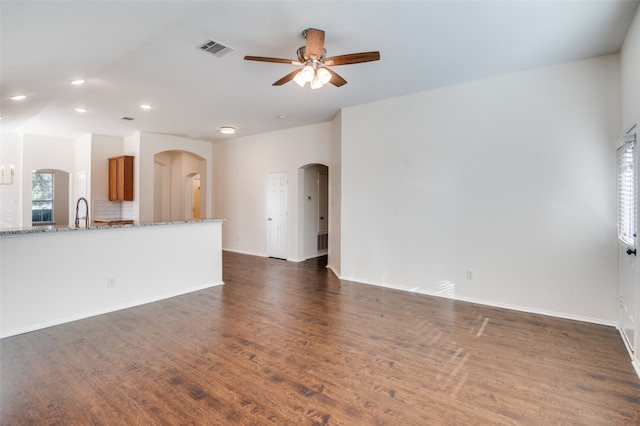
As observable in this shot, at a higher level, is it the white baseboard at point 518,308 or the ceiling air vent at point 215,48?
the ceiling air vent at point 215,48

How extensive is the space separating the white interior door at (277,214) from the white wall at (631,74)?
18.3ft

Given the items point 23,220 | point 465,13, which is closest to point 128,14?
point 465,13

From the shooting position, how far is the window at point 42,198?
9125mm

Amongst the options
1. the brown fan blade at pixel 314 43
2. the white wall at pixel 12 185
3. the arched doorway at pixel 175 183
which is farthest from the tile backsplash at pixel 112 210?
the brown fan blade at pixel 314 43

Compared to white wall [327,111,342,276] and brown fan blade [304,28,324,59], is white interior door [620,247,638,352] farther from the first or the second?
white wall [327,111,342,276]

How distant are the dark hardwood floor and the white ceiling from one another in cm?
261

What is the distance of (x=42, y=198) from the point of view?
930 cm

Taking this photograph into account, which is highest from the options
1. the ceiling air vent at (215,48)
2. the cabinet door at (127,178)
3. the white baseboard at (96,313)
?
the ceiling air vent at (215,48)

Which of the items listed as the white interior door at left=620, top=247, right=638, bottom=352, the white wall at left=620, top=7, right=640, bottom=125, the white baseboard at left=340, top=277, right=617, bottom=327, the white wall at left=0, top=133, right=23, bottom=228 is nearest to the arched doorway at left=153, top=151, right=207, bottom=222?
the white wall at left=0, top=133, right=23, bottom=228

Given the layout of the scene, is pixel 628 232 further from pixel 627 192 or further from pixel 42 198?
pixel 42 198

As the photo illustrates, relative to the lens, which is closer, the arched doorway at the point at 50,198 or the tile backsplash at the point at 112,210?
the tile backsplash at the point at 112,210

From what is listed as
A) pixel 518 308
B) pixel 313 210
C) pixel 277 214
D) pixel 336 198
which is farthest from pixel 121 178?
pixel 518 308

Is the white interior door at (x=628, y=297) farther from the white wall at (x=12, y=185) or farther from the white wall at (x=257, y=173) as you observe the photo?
the white wall at (x=12, y=185)

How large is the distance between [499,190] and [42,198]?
11.8 meters
